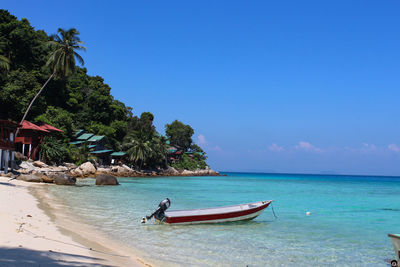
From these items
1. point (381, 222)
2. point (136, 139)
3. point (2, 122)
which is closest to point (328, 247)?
point (381, 222)

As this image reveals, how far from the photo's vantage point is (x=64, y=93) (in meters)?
62.2

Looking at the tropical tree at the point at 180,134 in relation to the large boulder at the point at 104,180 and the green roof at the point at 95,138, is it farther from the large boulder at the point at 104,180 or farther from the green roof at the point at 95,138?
the large boulder at the point at 104,180

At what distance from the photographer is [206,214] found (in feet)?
45.8

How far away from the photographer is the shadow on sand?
5389mm

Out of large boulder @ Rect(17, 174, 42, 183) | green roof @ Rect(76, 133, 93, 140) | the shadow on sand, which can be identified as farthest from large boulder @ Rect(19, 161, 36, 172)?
the shadow on sand

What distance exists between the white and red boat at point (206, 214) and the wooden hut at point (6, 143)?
21843 millimetres

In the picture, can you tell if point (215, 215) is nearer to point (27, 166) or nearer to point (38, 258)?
point (38, 258)

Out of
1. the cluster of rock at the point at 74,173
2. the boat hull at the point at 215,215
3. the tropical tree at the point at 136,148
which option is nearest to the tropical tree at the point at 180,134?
the cluster of rock at the point at 74,173

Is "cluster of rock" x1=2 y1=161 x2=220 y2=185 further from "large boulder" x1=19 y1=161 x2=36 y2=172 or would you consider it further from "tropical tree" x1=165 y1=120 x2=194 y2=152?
"tropical tree" x1=165 y1=120 x2=194 y2=152

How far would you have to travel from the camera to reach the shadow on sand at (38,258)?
5.39m

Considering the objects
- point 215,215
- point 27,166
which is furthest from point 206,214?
point 27,166

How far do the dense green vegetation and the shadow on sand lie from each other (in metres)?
32.0

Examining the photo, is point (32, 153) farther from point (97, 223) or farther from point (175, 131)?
point (175, 131)

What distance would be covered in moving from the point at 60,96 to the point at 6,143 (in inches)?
1286
